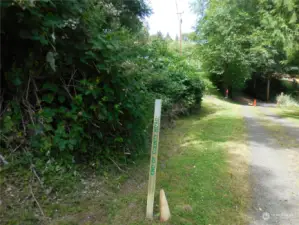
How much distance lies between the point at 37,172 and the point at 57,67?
4.74ft

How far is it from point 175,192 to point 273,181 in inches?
74.8

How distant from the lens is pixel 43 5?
2520mm

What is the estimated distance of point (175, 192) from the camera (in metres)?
3.44

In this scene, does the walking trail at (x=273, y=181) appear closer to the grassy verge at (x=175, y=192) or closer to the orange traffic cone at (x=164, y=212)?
the grassy verge at (x=175, y=192)

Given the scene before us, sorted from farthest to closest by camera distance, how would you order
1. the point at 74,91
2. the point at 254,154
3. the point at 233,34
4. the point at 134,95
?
the point at 233,34 < the point at 254,154 < the point at 134,95 < the point at 74,91

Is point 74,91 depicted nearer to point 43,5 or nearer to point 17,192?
point 43,5

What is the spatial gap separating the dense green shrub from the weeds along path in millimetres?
794

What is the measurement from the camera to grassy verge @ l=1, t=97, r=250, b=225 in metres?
2.76

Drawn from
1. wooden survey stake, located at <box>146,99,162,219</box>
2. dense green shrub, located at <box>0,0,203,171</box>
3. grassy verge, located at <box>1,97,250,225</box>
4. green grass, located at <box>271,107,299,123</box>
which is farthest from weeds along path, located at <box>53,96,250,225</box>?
green grass, located at <box>271,107,299,123</box>

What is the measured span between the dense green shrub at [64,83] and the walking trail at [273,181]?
2.40 m

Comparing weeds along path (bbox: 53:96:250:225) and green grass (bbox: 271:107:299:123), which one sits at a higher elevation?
green grass (bbox: 271:107:299:123)

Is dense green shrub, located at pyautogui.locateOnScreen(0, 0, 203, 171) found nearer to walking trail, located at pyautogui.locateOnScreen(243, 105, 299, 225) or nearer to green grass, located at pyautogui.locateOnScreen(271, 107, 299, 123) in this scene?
walking trail, located at pyautogui.locateOnScreen(243, 105, 299, 225)

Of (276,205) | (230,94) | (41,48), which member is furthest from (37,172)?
(230,94)

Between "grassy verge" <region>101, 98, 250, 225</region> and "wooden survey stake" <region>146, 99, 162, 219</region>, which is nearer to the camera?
"wooden survey stake" <region>146, 99, 162, 219</region>
